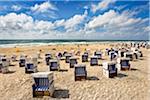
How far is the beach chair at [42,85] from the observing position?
17.2 m

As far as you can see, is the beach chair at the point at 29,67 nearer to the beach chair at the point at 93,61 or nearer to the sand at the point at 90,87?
the sand at the point at 90,87

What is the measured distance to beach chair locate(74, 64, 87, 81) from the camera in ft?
71.9

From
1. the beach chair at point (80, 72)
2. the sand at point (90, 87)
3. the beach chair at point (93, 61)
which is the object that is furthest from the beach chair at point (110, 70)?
the beach chair at point (93, 61)

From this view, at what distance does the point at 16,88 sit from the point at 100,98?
24.1 ft

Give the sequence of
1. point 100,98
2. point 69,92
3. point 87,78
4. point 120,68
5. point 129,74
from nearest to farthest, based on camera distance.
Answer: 1. point 100,98
2. point 69,92
3. point 87,78
4. point 129,74
5. point 120,68

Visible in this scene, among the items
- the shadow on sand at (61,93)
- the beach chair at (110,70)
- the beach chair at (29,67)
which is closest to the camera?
the shadow on sand at (61,93)

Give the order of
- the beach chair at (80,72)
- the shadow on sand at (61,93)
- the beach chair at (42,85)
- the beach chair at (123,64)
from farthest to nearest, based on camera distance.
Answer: the beach chair at (123,64) < the beach chair at (80,72) < the shadow on sand at (61,93) < the beach chair at (42,85)

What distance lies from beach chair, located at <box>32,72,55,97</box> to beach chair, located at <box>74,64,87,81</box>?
4.82 m

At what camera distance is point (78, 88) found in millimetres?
19156

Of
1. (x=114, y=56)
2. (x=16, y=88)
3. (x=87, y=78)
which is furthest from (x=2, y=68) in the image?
(x=114, y=56)

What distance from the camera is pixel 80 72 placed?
2211cm

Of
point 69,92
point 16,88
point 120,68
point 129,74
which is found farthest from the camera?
point 120,68

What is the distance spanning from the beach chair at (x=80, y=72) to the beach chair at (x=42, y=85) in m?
4.82

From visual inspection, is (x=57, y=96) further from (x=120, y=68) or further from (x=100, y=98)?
(x=120, y=68)
